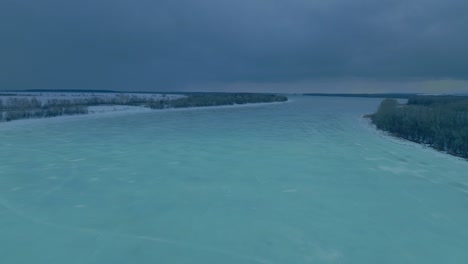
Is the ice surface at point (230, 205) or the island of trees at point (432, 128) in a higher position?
the island of trees at point (432, 128)

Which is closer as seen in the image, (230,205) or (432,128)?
(230,205)

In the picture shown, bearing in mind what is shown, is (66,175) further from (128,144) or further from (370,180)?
(370,180)

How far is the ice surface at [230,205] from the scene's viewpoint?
3.37m

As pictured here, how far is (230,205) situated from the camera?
183 inches

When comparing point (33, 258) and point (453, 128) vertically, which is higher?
point (453, 128)

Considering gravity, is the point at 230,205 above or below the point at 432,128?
below

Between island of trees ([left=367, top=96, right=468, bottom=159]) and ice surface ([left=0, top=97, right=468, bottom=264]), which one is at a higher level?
island of trees ([left=367, top=96, right=468, bottom=159])

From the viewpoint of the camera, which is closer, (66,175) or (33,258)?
(33,258)

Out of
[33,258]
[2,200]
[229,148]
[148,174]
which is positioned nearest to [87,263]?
[33,258]

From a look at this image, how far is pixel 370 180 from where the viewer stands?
5.98 m

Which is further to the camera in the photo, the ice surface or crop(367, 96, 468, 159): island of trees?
crop(367, 96, 468, 159): island of trees

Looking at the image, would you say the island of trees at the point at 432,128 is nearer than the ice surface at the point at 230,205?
No

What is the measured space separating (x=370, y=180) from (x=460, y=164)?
2.74 m

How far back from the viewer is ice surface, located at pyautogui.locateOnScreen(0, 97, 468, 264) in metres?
3.37
